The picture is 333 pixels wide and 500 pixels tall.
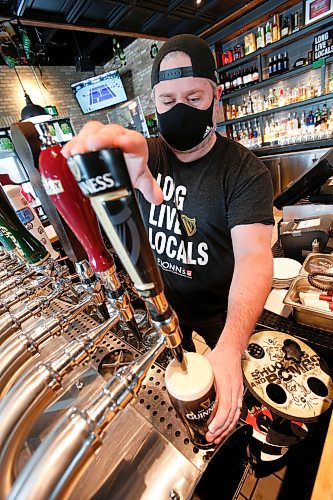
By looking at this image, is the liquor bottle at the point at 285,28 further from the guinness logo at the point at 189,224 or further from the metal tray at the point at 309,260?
the guinness logo at the point at 189,224

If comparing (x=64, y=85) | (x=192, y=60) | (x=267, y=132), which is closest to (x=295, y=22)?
(x=267, y=132)

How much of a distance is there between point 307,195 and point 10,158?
6.47m

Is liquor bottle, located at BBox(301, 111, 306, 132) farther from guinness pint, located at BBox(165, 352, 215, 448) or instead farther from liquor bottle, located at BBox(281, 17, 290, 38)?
guinness pint, located at BBox(165, 352, 215, 448)

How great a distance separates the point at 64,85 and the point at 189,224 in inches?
279

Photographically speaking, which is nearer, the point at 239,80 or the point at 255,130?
the point at 239,80

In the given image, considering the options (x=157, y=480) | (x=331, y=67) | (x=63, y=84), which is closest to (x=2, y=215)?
(x=157, y=480)

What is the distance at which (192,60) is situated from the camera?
2.90ft

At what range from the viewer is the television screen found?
6034 millimetres

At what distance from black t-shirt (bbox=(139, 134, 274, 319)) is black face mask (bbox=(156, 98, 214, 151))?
0.25 feet

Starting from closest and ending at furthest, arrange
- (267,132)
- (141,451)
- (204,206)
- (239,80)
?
(141,451), (204,206), (239,80), (267,132)

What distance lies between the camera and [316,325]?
35.6 inches

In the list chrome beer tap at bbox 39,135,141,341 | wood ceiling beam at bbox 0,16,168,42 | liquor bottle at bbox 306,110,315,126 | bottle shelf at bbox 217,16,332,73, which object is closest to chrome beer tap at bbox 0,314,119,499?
chrome beer tap at bbox 39,135,141,341

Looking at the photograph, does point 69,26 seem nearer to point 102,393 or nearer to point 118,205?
point 118,205

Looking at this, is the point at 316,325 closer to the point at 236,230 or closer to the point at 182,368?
the point at 236,230
